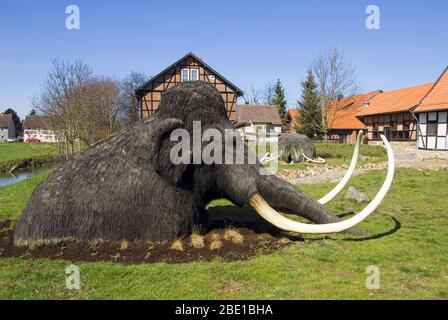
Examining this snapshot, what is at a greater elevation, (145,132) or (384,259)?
(145,132)

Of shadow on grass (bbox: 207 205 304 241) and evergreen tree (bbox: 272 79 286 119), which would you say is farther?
evergreen tree (bbox: 272 79 286 119)

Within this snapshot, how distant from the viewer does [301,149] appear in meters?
20.6

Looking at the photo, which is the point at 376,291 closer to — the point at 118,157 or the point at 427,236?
the point at 427,236

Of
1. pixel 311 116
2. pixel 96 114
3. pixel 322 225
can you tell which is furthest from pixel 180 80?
pixel 322 225

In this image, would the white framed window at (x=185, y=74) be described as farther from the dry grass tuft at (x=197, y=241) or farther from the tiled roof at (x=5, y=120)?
the tiled roof at (x=5, y=120)

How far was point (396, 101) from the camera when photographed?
3825 centimetres

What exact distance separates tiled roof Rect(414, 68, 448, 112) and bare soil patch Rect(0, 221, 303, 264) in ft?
83.5

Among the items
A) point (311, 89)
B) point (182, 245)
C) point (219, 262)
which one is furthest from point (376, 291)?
point (311, 89)

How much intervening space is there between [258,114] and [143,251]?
5008 cm

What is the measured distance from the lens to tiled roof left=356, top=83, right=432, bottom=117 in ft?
116

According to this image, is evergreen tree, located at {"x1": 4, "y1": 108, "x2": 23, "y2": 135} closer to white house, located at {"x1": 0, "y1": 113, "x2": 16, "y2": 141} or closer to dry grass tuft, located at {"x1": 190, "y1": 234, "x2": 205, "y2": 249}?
white house, located at {"x1": 0, "y1": 113, "x2": 16, "y2": 141}

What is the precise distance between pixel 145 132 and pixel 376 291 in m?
3.88

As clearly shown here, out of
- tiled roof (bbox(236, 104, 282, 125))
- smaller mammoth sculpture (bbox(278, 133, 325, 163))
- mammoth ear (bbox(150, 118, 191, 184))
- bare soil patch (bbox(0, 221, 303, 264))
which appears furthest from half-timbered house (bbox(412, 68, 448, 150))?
tiled roof (bbox(236, 104, 282, 125))

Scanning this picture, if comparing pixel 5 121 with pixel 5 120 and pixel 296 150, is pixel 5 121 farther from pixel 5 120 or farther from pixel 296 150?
pixel 296 150
